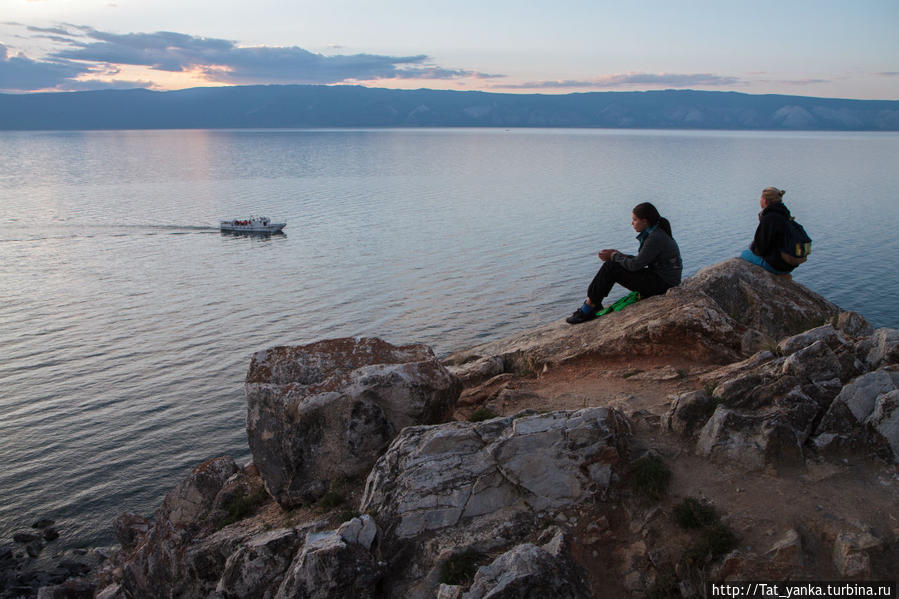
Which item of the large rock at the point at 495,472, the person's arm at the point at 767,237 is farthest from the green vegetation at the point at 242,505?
the person's arm at the point at 767,237

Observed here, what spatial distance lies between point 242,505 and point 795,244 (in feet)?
47.1

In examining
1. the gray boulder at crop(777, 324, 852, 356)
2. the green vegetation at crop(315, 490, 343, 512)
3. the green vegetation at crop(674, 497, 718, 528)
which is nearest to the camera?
the green vegetation at crop(674, 497, 718, 528)

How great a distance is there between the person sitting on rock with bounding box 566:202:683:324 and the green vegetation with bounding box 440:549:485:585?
25.8 feet

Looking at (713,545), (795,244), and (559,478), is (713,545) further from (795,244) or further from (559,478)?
(795,244)

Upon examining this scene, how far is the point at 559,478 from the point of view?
29.2 ft

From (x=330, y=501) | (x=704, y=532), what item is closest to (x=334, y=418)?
(x=330, y=501)

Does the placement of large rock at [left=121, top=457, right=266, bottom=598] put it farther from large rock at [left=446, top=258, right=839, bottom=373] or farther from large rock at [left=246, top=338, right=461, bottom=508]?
large rock at [left=446, top=258, right=839, bottom=373]

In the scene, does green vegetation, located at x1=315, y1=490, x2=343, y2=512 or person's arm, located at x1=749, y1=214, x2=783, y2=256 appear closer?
green vegetation, located at x1=315, y1=490, x2=343, y2=512

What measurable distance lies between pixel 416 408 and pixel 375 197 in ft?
259

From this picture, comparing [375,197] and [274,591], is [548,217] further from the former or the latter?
[274,591]

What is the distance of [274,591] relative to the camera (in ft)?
29.6

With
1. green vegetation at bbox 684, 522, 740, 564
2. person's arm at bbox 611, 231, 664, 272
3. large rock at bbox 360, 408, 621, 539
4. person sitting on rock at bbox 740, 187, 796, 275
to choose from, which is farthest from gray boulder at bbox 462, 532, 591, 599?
person sitting on rock at bbox 740, 187, 796, 275

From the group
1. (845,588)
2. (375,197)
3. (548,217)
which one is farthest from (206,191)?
(845,588)

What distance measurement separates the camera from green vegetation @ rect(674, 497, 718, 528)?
26.2 feet
